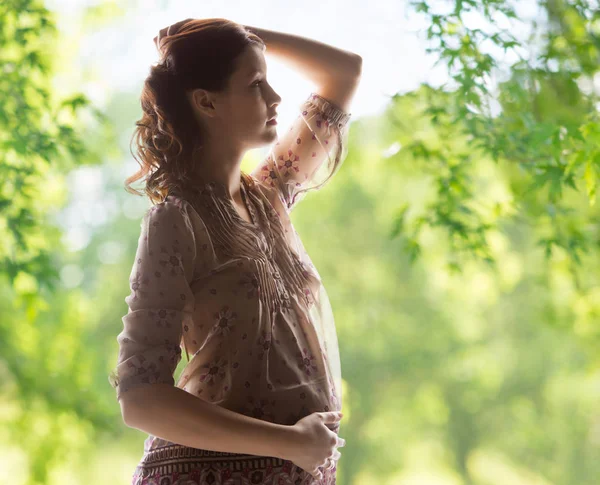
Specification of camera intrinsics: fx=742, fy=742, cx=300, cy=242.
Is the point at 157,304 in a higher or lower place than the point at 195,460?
higher

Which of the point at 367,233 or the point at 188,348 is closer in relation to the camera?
the point at 188,348

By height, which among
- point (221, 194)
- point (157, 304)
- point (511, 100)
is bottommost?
point (157, 304)

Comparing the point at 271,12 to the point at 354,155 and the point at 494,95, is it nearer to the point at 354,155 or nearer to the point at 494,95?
the point at 354,155

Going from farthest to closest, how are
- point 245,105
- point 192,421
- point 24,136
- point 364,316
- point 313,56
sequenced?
1. point 364,316
2. point 24,136
3. point 313,56
4. point 245,105
5. point 192,421

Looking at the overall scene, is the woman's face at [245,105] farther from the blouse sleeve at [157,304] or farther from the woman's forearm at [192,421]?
the woman's forearm at [192,421]

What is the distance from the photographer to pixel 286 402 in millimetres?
855

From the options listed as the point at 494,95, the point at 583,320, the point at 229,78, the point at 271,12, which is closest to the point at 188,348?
the point at 229,78

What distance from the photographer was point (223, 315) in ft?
2.77

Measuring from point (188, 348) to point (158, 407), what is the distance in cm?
14

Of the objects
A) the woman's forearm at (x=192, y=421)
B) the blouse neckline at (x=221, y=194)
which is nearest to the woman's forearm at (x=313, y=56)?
the blouse neckline at (x=221, y=194)

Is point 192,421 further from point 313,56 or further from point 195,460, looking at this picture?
point 313,56

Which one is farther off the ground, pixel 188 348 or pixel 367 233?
pixel 367 233

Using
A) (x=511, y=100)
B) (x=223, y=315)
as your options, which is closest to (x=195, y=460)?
(x=223, y=315)

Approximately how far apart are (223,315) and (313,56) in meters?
0.41
